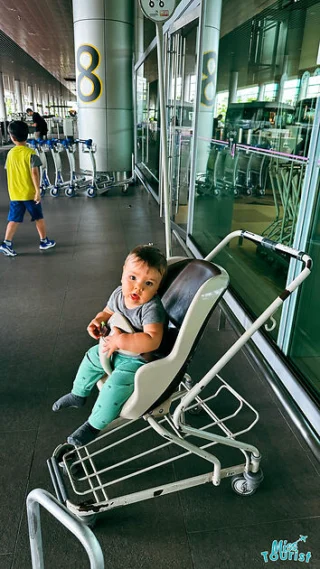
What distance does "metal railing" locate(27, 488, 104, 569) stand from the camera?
791 millimetres

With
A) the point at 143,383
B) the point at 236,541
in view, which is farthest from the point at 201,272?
the point at 236,541

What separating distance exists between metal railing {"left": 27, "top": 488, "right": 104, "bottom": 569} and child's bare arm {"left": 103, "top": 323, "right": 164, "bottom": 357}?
0.80 meters

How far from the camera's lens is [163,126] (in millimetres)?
2498

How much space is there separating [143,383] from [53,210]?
245 inches

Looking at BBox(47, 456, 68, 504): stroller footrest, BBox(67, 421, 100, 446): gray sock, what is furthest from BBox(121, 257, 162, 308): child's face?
BBox(47, 456, 68, 504): stroller footrest

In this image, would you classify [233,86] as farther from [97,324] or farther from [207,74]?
[97,324]

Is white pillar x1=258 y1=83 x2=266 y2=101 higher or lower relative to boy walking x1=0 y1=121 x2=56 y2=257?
higher

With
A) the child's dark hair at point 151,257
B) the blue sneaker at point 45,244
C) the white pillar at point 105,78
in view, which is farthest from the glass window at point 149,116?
the child's dark hair at point 151,257

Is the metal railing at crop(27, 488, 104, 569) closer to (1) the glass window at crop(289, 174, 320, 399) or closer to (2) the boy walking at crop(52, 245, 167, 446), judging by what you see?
(2) the boy walking at crop(52, 245, 167, 446)

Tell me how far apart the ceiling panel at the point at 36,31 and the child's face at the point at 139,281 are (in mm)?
16370

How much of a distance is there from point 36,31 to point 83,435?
23.4m

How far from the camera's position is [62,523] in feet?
2.77

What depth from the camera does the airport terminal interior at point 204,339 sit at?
5.31 feet

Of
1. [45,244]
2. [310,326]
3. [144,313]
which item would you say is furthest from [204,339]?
[45,244]
